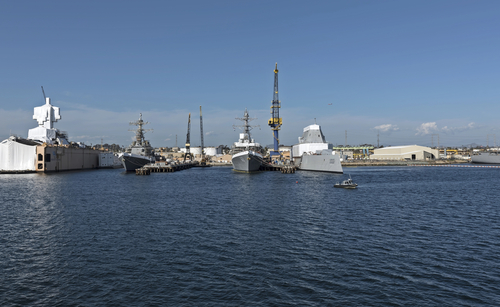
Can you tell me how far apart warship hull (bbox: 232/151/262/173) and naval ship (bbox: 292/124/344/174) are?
17752 millimetres

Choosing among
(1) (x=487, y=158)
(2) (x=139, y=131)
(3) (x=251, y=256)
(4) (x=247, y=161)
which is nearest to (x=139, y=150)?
(2) (x=139, y=131)

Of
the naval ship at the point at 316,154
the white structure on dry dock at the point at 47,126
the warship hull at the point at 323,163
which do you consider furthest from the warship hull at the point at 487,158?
the white structure on dry dock at the point at 47,126

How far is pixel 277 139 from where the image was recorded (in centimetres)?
15062

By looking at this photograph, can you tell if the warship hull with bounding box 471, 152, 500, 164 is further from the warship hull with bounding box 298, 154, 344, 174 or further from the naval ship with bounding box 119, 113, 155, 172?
the naval ship with bounding box 119, 113, 155, 172

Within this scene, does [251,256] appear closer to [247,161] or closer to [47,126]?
[247,161]

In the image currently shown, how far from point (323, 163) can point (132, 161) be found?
218ft

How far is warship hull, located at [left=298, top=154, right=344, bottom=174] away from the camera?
95162mm

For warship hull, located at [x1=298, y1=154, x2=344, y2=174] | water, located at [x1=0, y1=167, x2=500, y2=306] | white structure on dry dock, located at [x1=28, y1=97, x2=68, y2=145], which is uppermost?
white structure on dry dock, located at [x1=28, y1=97, x2=68, y2=145]

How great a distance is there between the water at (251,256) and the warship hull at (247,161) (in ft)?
203

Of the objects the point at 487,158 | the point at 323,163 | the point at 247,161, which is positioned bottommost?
the point at 323,163

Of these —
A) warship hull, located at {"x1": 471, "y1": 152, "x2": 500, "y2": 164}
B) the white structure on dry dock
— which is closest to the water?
the white structure on dry dock

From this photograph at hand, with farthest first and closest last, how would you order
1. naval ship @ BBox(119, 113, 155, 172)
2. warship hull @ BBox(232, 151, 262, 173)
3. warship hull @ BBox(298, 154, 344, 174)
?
naval ship @ BBox(119, 113, 155, 172) → warship hull @ BBox(232, 151, 262, 173) → warship hull @ BBox(298, 154, 344, 174)

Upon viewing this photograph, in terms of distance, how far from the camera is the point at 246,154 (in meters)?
98.6

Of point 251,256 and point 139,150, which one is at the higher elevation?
point 139,150
